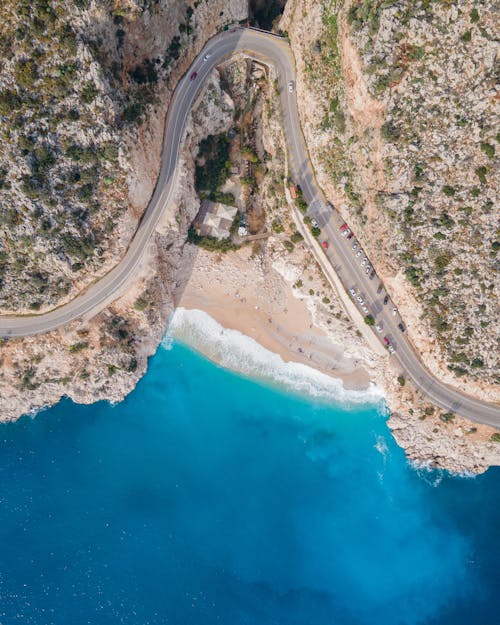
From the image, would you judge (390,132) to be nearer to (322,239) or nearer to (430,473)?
(322,239)

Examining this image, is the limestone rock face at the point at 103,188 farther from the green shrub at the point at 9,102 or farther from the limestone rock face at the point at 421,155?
the limestone rock face at the point at 421,155

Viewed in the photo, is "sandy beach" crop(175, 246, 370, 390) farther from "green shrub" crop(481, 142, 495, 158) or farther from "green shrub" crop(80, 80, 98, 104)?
"green shrub" crop(481, 142, 495, 158)

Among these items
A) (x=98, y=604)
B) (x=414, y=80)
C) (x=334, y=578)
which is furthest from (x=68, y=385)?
(x=414, y=80)

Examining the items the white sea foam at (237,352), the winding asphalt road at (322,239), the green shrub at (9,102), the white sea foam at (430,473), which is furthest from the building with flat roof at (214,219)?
the white sea foam at (430,473)

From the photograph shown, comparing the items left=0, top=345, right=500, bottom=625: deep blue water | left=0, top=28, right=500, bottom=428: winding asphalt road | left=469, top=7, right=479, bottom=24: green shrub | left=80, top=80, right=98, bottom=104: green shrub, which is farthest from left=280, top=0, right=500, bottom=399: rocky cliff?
left=80, top=80, right=98, bottom=104: green shrub

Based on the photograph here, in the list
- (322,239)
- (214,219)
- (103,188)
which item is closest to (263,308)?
(322,239)
